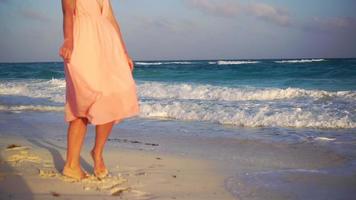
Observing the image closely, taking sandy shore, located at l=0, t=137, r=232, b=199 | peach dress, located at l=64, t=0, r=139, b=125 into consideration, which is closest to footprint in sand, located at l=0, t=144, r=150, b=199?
sandy shore, located at l=0, t=137, r=232, b=199

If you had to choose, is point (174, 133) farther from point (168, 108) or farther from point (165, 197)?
point (165, 197)

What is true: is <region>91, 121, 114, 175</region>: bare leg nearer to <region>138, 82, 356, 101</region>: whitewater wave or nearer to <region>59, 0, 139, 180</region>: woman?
<region>59, 0, 139, 180</region>: woman

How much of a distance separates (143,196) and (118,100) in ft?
2.17

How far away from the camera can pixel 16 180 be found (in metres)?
2.94

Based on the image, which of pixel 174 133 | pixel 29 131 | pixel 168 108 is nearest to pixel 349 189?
pixel 174 133

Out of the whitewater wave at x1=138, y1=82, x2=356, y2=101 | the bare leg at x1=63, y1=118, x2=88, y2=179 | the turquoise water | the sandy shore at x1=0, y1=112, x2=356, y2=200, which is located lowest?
the turquoise water

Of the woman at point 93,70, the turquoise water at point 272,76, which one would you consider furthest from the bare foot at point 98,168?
the turquoise water at point 272,76

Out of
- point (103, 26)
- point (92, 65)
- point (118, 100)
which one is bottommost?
point (118, 100)

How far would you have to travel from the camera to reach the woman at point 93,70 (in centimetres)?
275

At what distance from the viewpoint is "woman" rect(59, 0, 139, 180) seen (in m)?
2.75

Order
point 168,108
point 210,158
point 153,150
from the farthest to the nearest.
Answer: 1. point 168,108
2. point 153,150
3. point 210,158

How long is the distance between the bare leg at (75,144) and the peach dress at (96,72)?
78 millimetres

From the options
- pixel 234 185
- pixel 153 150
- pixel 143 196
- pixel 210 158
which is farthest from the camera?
pixel 153 150

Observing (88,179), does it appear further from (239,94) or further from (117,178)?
(239,94)
